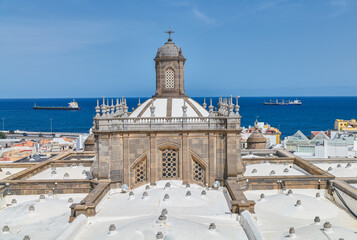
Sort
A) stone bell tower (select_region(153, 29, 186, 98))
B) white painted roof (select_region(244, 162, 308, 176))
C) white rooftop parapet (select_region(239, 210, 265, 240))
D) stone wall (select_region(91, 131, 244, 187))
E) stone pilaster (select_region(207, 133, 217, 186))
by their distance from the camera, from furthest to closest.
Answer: white painted roof (select_region(244, 162, 308, 176)), stone bell tower (select_region(153, 29, 186, 98)), stone pilaster (select_region(207, 133, 217, 186)), stone wall (select_region(91, 131, 244, 187)), white rooftop parapet (select_region(239, 210, 265, 240))

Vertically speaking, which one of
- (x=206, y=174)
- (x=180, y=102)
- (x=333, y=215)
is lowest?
(x=333, y=215)

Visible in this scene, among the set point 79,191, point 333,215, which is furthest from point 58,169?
point 333,215

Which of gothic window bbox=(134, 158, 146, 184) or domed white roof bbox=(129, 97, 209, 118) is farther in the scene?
domed white roof bbox=(129, 97, 209, 118)

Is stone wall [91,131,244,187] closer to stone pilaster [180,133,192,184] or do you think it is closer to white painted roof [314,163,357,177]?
stone pilaster [180,133,192,184]

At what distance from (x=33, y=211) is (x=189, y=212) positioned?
7.84m

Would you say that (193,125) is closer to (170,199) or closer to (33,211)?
(170,199)

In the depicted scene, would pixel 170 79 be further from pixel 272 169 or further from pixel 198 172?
pixel 272 169

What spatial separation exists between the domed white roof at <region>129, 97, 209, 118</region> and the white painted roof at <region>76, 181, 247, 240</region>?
4.46 m

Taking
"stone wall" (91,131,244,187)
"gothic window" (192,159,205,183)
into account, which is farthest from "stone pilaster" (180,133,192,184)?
"gothic window" (192,159,205,183)

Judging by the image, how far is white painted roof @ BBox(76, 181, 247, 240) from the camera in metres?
15.5

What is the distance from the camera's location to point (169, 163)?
24.1 m

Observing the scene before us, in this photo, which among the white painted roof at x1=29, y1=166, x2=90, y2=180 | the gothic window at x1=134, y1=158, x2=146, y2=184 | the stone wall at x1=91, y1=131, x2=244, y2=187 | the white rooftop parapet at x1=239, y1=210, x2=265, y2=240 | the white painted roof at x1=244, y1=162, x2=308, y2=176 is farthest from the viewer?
the white painted roof at x1=244, y1=162, x2=308, y2=176

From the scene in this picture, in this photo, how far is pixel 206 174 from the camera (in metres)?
23.9

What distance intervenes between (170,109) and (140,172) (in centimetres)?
A: 455
